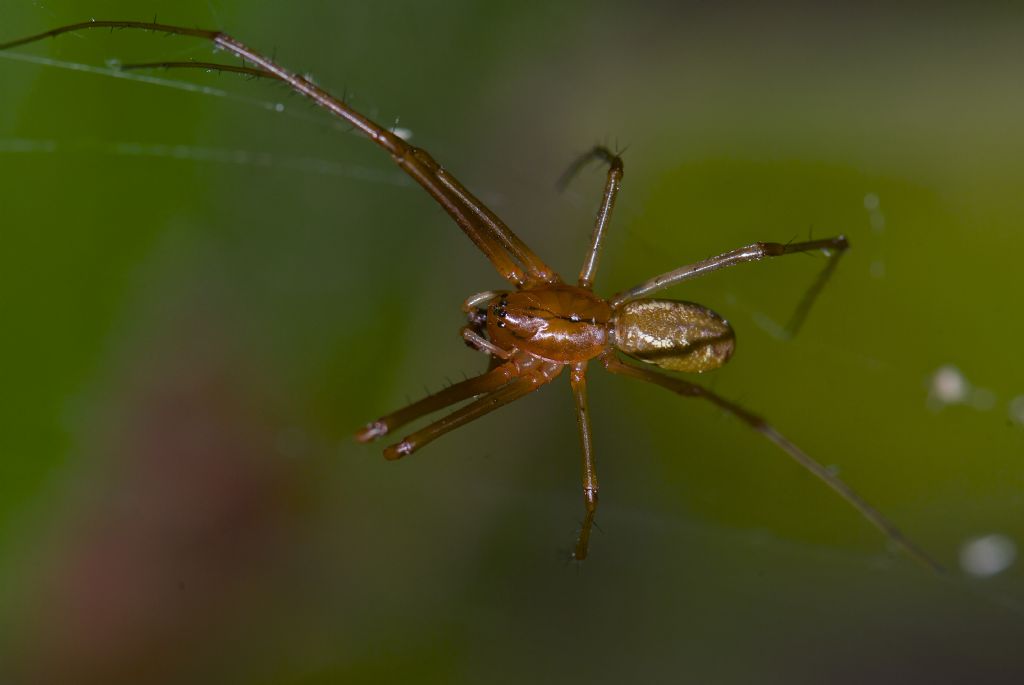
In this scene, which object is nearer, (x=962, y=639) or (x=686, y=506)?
(x=962, y=639)

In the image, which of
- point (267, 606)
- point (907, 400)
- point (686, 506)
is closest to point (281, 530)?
point (267, 606)

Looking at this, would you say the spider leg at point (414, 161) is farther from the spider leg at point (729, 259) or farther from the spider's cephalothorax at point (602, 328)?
the spider leg at point (729, 259)

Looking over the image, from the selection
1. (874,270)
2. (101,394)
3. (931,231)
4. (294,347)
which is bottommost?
(101,394)

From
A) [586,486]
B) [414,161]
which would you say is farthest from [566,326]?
A: [414,161]

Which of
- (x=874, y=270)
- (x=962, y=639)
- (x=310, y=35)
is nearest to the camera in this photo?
(x=962, y=639)

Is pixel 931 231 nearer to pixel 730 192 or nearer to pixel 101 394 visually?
pixel 730 192

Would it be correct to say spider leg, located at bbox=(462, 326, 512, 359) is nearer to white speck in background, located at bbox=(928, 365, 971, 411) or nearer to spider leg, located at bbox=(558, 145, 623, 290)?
spider leg, located at bbox=(558, 145, 623, 290)

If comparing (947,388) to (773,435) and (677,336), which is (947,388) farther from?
(677,336)
